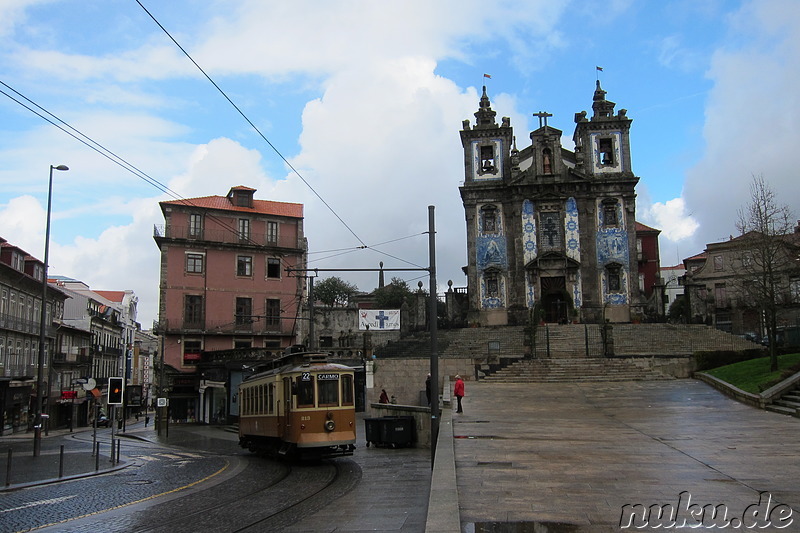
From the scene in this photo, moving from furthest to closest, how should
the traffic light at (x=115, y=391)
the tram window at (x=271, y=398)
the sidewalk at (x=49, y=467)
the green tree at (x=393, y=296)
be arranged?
1. the green tree at (x=393, y=296)
2. the traffic light at (x=115, y=391)
3. the tram window at (x=271, y=398)
4. the sidewalk at (x=49, y=467)

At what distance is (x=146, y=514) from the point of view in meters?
10.8

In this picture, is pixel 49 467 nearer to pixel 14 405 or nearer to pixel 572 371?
pixel 572 371

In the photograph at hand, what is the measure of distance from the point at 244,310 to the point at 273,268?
368 centimetres

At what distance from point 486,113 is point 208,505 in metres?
43.6

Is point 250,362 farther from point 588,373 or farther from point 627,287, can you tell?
point 627,287

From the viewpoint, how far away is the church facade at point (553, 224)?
156ft

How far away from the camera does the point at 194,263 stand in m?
47.1

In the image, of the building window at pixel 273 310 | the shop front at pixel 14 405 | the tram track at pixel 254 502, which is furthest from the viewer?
the building window at pixel 273 310

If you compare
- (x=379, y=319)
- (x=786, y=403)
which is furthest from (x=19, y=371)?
(x=786, y=403)

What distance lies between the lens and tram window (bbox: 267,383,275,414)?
18.4m

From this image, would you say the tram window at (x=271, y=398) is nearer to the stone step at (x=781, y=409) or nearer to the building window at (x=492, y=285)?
the stone step at (x=781, y=409)

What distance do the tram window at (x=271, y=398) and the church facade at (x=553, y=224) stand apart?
30.1 meters

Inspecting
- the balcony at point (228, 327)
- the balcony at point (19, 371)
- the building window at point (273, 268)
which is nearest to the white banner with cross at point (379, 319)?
the balcony at point (228, 327)

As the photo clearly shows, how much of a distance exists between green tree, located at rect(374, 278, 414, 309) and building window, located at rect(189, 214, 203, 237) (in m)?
30.9
